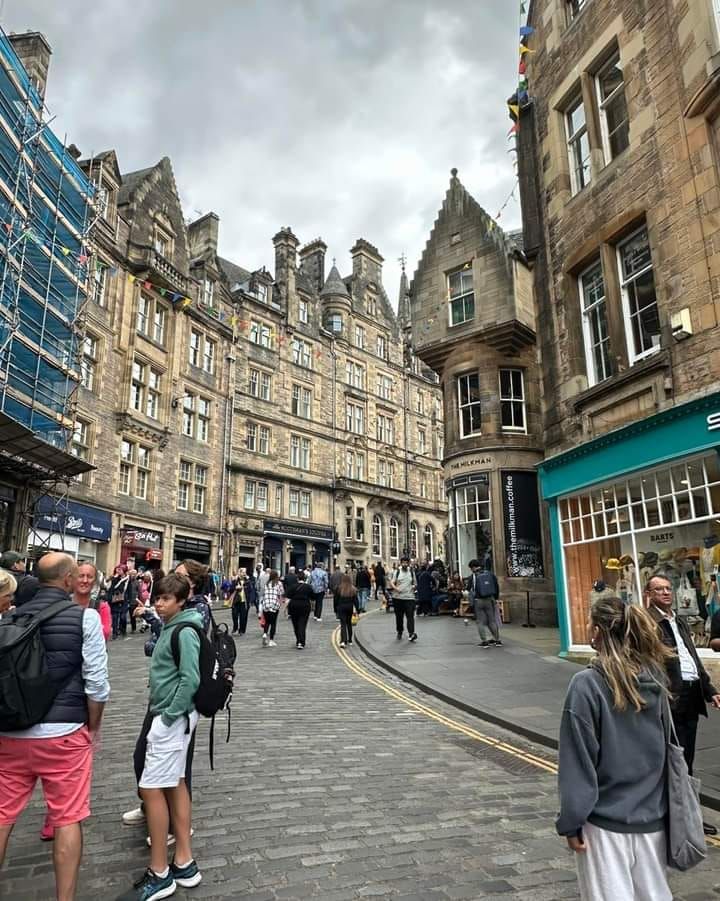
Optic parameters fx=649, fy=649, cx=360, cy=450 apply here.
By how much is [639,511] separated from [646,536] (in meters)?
0.41

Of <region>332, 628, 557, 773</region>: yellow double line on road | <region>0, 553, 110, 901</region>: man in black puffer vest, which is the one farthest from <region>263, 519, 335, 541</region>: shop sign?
<region>0, 553, 110, 901</region>: man in black puffer vest

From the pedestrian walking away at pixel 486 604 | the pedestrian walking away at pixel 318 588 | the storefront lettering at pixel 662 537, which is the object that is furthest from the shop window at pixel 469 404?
the storefront lettering at pixel 662 537

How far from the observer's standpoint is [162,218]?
32.1m

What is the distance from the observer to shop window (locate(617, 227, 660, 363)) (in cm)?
1075

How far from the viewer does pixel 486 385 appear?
20.4 m

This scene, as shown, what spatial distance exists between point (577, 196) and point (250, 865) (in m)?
12.7

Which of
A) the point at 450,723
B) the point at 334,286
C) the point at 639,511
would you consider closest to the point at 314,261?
the point at 334,286

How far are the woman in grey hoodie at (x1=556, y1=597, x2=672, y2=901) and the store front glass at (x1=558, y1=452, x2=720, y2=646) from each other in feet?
23.9

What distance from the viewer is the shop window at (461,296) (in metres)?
20.7

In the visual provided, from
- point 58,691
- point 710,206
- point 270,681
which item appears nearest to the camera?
point 58,691

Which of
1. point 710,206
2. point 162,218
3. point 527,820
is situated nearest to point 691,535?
point 710,206

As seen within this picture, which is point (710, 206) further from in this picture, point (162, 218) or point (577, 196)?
point (162, 218)

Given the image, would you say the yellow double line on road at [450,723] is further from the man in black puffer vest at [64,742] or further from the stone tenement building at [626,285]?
the man in black puffer vest at [64,742]

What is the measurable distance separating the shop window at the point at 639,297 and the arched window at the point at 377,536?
34.8 meters
